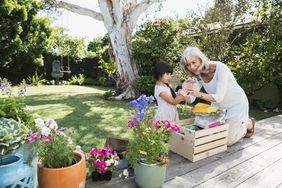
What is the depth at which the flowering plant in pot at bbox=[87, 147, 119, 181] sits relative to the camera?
1.94 m

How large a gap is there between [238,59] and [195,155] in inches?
192

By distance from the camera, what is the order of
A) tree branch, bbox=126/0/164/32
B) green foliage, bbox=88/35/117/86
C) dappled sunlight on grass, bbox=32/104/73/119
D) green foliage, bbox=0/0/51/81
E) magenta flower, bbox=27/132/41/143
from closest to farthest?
magenta flower, bbox=27/132/41/143, dappled sunlight on grass, bbox=32/104/73/119, tree branch, bbox=126/0/164/32, green foliage, bbox=88/35/117/86, green foliage, bbox=0/0/51/81

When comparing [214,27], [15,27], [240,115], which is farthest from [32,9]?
[240,115]

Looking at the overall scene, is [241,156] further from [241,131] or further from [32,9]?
[32,9]

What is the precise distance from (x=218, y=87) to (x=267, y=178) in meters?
1.05

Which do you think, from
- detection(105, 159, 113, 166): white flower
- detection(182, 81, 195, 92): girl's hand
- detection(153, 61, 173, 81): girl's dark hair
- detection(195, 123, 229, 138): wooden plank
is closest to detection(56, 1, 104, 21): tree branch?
detection(153, 61, 173, 81): girl's dark hair

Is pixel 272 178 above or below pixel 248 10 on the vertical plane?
below

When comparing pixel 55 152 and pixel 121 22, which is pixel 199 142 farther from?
pixel 121 22

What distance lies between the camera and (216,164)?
7.86 feet

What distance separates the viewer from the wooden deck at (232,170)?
201 cm

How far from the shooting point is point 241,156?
2615 mm

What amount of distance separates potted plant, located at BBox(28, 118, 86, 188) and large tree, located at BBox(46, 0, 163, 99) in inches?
239

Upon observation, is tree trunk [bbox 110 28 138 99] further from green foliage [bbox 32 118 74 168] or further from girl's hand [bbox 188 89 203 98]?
green foliage [bbox 32 118 74 168]

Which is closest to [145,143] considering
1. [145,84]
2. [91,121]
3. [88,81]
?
[91,121]
